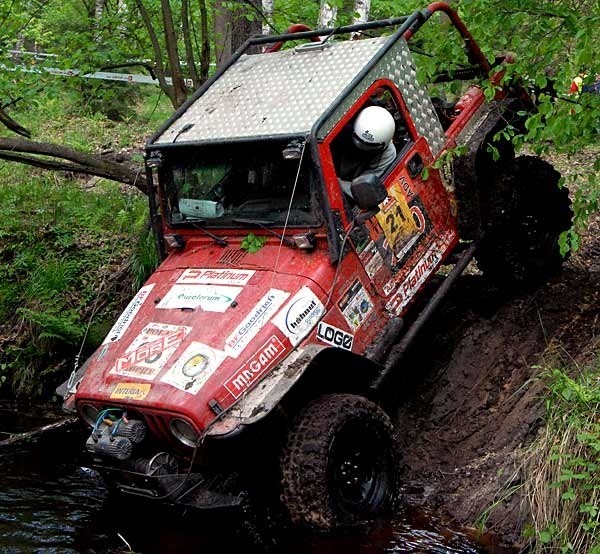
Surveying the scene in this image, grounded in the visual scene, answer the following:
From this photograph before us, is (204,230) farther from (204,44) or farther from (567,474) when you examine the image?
(204,44)

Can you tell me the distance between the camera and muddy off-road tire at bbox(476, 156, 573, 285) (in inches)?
291

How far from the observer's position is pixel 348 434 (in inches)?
219

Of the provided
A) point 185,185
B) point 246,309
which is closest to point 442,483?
point 246,309

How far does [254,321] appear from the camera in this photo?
220 inches

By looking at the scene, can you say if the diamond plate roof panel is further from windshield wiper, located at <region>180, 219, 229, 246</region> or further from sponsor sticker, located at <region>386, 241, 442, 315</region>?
sponsor sticker, located at <region>386, 241, 442, 315</region>

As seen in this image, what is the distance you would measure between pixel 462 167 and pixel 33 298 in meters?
4.67

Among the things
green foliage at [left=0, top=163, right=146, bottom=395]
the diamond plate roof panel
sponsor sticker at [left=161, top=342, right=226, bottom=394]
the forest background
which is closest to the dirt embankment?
the forest background

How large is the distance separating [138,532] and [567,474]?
273 centimetres

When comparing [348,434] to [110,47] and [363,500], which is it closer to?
[363,500]

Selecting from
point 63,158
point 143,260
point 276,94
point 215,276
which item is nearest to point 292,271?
point 215,276

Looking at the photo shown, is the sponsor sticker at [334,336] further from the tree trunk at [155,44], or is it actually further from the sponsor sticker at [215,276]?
the tree trunk at [155,44]

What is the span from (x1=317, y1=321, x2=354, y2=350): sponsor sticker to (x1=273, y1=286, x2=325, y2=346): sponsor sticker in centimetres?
8

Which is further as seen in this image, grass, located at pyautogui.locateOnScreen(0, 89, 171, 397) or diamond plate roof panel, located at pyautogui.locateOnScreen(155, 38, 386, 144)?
grass, located at pyautogui.locateOnScreen(0, 89, 171, 397)

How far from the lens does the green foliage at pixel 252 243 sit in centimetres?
618
